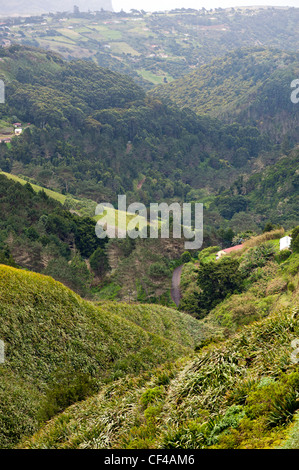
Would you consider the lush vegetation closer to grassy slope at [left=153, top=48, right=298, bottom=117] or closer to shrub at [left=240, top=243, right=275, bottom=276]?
shrub at [left=240, top=243, right=275, bottom=276]

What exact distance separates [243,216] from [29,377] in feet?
221

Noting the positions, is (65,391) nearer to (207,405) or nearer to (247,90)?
(207,405)

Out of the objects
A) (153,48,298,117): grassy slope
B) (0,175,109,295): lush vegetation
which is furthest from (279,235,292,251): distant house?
(153,48,298,117): grassy slope

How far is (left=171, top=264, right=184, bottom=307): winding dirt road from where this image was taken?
35469 millimetres

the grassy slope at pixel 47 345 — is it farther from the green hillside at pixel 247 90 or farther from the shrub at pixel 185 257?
the green hillside at pixel 247 90

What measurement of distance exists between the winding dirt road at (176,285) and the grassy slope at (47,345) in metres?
19.5

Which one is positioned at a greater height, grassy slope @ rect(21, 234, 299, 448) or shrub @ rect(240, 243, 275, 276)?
grassy slope @ rect(21, 234, 299, 448)

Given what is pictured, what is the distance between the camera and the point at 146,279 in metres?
34.4

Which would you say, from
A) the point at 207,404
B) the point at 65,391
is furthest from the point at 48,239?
the point at 207,404

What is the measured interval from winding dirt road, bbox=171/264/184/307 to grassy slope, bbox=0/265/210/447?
19.5 metres

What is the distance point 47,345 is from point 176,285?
997 inches

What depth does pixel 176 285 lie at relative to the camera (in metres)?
37.4
